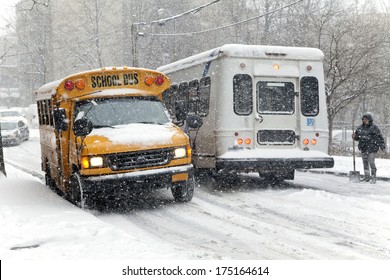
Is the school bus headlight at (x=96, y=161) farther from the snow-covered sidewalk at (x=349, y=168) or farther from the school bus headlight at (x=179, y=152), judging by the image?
the snow-covered sidewalk at (x=349, y=168)

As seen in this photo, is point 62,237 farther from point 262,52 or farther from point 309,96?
point 309,96

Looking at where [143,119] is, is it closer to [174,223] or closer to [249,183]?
[174,223]

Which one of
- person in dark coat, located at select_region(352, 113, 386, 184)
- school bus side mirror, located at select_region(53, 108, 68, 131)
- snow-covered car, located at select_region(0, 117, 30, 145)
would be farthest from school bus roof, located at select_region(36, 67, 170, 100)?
snow-covered car, located at select_region(0, 117, 30, 145)

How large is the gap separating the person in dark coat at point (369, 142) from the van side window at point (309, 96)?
1.59 meters

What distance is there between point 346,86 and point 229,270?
20.5 m

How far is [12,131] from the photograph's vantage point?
31.0 meters

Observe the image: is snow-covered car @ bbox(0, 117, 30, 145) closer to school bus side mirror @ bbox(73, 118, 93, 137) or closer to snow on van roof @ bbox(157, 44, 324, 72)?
snow on van roof @ bbox(157, 44, 324, 72)

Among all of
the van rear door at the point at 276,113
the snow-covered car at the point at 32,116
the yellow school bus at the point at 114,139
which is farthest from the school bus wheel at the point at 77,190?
the snow-covered car at the point at 32,116

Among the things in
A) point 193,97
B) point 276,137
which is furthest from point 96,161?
point 193,97

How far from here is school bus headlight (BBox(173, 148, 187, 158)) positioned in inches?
395

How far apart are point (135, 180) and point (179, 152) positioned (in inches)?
40.7

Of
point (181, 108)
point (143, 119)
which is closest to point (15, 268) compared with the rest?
point (143, 119)

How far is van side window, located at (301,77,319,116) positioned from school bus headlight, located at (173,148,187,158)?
3.62 meters

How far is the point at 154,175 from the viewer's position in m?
9.69
